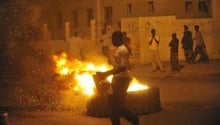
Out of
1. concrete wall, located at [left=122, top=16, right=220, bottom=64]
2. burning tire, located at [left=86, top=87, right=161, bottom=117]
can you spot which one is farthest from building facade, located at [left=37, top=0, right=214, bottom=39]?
burning tire, located at [left=86, top=87, right=161, bottom=117]

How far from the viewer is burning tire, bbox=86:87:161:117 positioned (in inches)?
452

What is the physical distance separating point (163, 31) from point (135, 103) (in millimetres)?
14701

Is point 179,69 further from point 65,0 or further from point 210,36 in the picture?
point 65,0

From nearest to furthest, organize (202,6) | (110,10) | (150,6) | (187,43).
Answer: (187,43)
(202,6)
(150,6)
(110,10)

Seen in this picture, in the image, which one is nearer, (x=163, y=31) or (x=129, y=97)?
(x=129, y=97)

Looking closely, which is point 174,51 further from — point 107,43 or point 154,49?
point 107,43

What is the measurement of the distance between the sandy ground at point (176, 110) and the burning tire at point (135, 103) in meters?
0.18

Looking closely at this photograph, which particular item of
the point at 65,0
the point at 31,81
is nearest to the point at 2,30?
the point at 31,81

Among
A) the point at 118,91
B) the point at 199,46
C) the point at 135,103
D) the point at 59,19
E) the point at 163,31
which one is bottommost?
the point at 135,103

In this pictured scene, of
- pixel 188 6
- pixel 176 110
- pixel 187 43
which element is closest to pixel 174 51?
pixel 187 43

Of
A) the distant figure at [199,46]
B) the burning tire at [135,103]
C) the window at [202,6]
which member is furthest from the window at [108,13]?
the burning tire at [135,103]

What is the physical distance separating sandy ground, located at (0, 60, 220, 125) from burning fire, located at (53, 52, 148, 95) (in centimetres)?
90

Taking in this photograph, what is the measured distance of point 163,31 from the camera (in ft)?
84.8

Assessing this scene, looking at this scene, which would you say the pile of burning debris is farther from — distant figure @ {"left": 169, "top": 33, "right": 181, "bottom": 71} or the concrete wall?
the concrete wall
